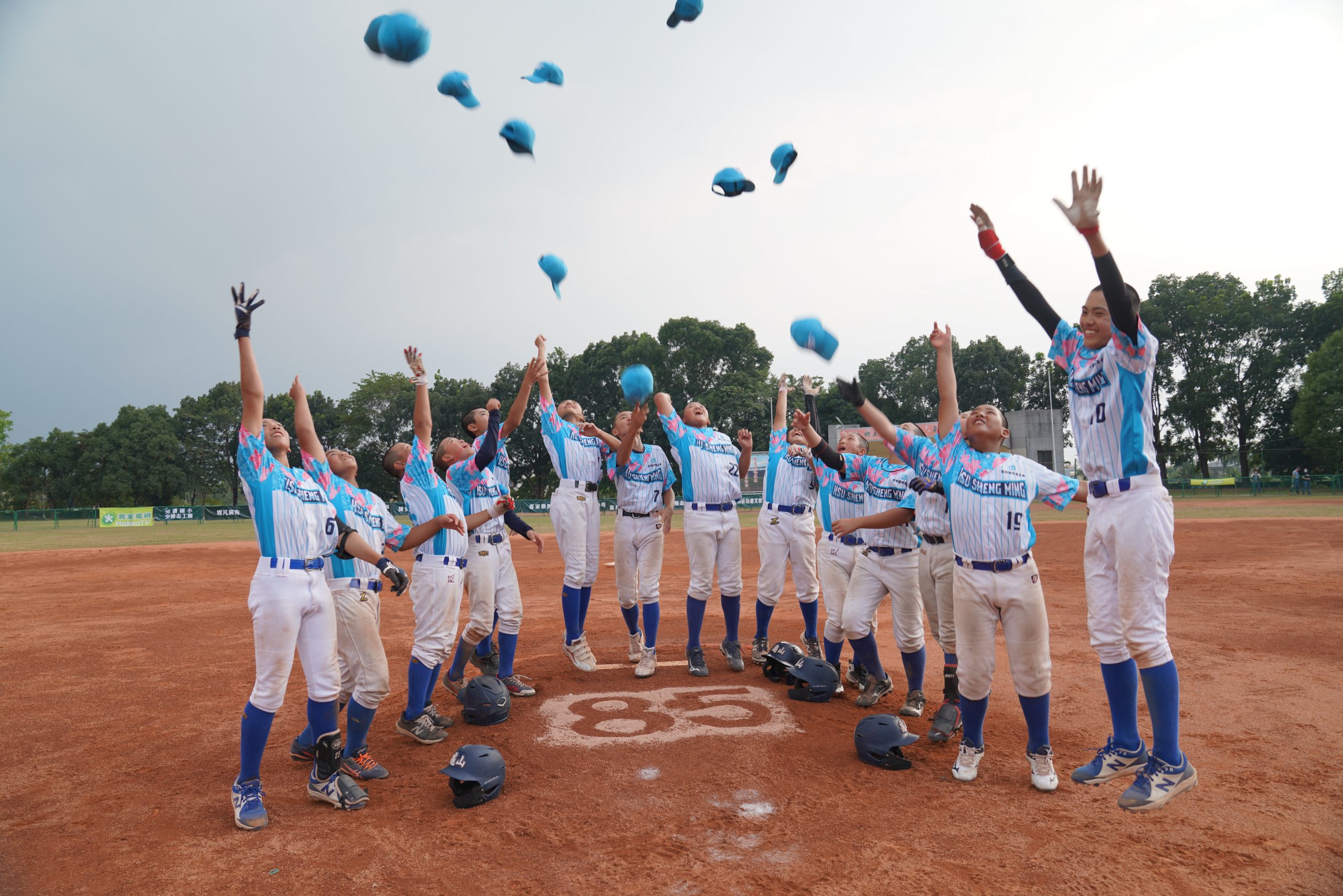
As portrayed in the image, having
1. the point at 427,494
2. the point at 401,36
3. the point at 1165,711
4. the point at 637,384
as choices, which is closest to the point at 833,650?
the point at 637,384

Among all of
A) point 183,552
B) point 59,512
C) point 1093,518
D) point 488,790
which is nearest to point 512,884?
point 488,790

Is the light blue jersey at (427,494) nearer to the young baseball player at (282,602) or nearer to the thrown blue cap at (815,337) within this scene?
the young baseball player at (282,602)

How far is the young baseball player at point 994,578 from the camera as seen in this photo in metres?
4.42

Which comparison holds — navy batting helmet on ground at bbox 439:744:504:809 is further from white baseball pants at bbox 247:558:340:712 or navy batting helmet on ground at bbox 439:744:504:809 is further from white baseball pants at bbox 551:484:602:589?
white baseball pants at bbox 551:484:602:589

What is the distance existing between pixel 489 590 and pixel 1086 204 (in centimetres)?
519

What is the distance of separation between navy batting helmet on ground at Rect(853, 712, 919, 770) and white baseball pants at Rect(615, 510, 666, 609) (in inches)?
110

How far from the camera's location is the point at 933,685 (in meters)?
6.98

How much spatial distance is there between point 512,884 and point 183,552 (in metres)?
24.2

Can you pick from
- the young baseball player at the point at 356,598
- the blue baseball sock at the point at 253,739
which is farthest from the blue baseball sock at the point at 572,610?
the blue baseball sock at the point at 253,739

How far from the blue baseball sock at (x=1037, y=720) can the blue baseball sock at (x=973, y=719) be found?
259 millimetres

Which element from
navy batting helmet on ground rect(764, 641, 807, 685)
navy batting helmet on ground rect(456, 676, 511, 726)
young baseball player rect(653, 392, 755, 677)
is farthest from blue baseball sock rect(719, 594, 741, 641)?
navy batting helmet on ground rect(456, 676, 511, 726)

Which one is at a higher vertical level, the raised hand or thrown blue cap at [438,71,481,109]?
thrown blue cap at [438,71,481,109]

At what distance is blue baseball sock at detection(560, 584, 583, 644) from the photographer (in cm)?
759

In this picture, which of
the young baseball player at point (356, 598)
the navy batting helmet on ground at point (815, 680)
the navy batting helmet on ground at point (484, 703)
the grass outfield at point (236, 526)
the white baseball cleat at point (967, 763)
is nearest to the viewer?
the white baseball cleat at point (967, 763)
